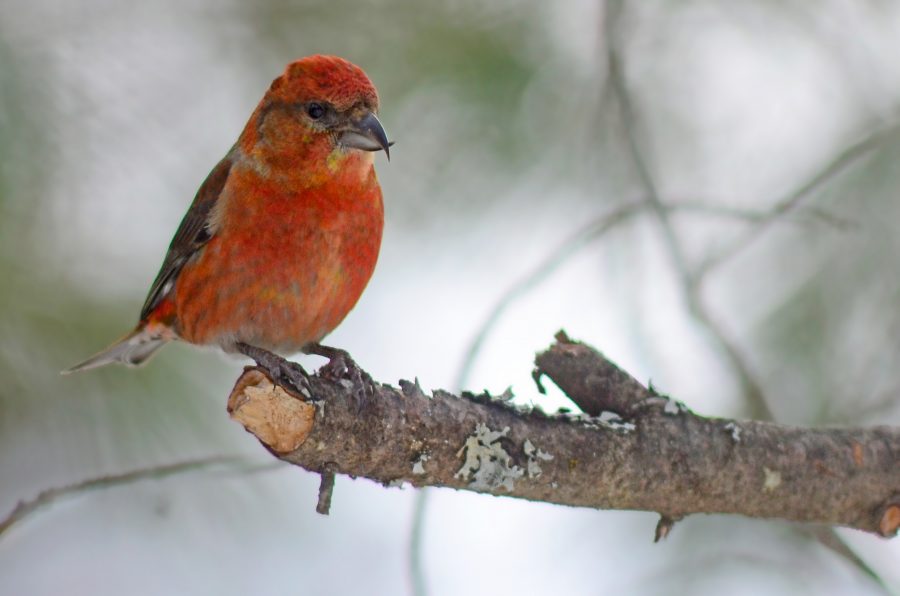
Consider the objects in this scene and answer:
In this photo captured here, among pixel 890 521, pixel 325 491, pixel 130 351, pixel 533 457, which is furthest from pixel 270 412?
pixel 890 521

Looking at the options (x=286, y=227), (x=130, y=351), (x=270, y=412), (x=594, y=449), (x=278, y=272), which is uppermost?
(x=286, y=227)

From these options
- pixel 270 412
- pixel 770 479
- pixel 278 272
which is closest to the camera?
pixel 270 412

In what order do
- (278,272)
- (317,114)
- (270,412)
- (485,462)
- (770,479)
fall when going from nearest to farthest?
(270,412)
(485,462)
(770,479)
(278,272)
(317,114)

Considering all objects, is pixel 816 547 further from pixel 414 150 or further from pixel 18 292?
pixel 18 292

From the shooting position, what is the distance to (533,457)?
2.30 m

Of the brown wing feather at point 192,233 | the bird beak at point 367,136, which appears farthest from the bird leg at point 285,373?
the bird beak at point 367,136

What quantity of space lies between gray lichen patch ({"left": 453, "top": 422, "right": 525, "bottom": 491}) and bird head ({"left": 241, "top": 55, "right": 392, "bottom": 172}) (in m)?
0.79

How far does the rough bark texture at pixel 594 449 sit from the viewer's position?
7.12ft

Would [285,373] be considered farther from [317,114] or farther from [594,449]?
[317,114]

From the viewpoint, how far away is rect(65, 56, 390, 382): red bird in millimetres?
2752

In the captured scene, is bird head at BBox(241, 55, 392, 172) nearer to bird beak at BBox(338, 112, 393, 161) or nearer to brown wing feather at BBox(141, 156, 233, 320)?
bird beak at BBox(338, 112, 393, 161)

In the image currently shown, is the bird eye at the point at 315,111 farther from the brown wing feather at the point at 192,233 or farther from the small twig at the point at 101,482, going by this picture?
the small twig at the point at 101,482

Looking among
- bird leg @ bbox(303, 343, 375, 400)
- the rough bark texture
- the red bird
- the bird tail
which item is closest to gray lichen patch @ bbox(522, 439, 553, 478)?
the rough bark texture

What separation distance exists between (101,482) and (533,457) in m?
0.92
